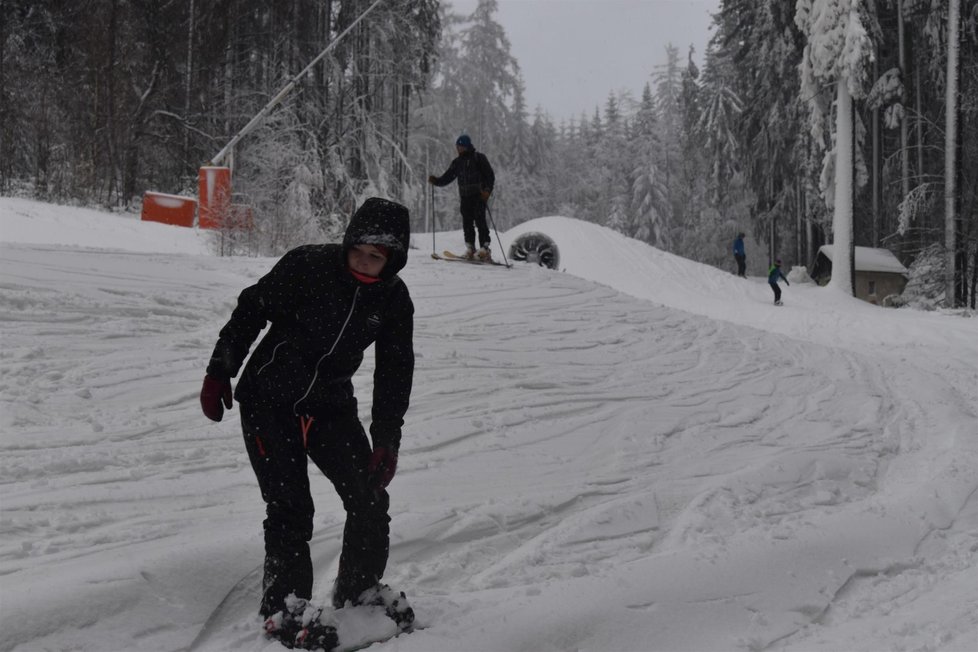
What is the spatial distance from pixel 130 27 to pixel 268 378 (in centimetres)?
2259

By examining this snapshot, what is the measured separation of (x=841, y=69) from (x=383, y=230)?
20675 millimetres

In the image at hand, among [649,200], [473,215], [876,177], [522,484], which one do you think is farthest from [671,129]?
[522,484]

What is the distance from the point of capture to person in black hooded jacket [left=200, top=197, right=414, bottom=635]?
3.24 meters

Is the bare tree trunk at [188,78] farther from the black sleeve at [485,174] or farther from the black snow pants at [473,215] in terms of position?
the black sleeve at [485,174]

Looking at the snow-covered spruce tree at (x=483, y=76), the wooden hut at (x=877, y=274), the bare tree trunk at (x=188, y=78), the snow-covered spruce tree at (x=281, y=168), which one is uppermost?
the snow-covered spruce tree at (x=483, y=76)

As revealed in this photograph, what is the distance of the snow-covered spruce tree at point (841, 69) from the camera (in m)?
20.4

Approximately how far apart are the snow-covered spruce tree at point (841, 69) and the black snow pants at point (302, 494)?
20.7 m

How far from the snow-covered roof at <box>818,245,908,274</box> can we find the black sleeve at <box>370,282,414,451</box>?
83.7 ft

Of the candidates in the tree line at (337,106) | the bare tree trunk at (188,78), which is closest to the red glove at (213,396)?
the tree line at (337,106)

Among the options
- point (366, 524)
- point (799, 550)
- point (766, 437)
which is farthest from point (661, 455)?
point (366, 524)

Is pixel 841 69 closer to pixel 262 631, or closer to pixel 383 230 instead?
pixel 383 230

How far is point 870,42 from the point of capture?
20.3 meters

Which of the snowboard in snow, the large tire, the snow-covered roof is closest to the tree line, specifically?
the snow-covered roof

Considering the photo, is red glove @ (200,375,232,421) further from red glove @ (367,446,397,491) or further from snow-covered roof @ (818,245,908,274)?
snow-covered roof @ (818,245,908,274)
